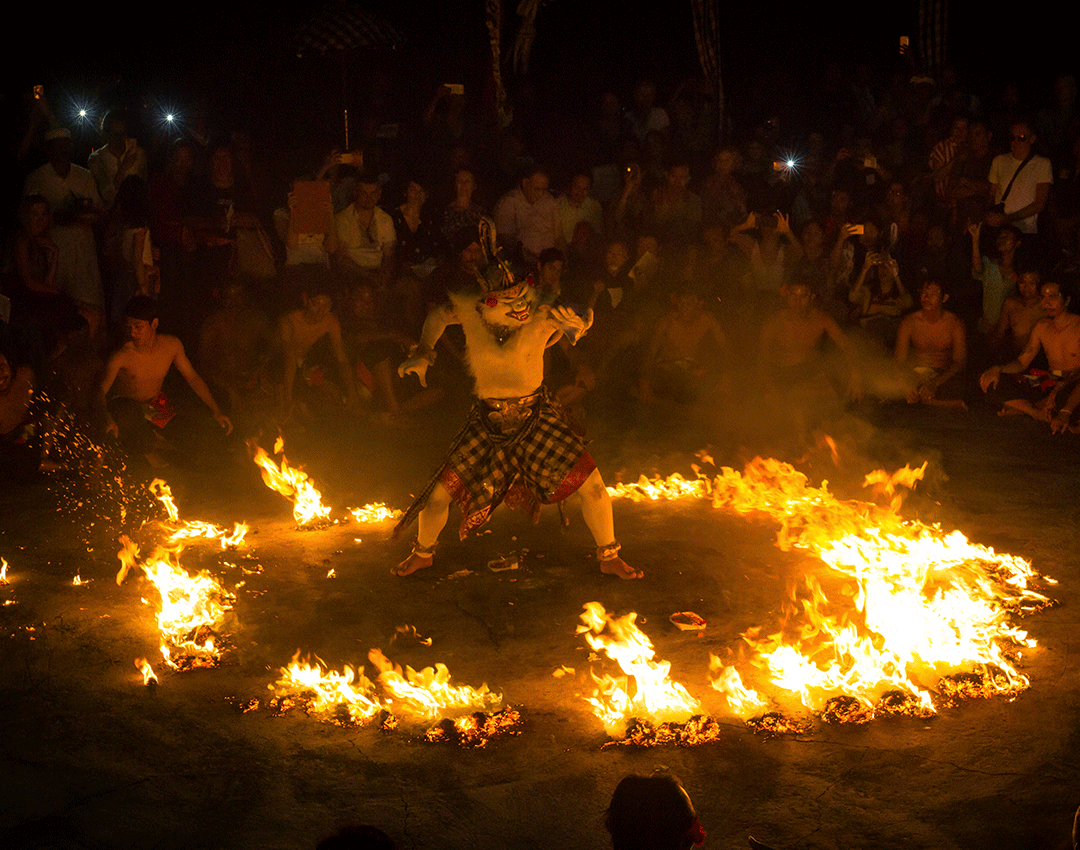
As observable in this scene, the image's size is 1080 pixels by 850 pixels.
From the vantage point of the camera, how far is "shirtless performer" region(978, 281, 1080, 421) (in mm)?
9312

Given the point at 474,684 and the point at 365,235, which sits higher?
the point at 365,235

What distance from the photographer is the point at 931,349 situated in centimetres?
1009

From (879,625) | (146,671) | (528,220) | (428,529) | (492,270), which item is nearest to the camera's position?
(146,671)

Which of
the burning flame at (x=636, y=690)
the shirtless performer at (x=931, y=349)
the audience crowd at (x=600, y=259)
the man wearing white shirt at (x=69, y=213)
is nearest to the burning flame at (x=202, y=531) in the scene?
the audience crowd at (x=600, y=259)

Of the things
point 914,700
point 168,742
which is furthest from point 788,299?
point 168,742

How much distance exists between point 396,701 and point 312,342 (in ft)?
18.4

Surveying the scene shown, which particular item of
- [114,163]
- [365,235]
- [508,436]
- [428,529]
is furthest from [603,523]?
[114,163]

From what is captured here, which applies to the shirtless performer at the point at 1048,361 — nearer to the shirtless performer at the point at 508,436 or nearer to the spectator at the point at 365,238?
the shirtless performer at the point at 508,436

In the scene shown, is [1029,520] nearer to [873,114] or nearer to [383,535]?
[383,535]

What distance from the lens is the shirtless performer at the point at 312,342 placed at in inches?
378

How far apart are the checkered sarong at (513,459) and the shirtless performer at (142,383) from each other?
9.36 feet

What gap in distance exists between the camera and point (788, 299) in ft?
31.5

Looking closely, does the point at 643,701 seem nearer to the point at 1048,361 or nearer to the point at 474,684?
the point at 474,684

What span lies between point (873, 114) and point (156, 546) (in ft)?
29.3
